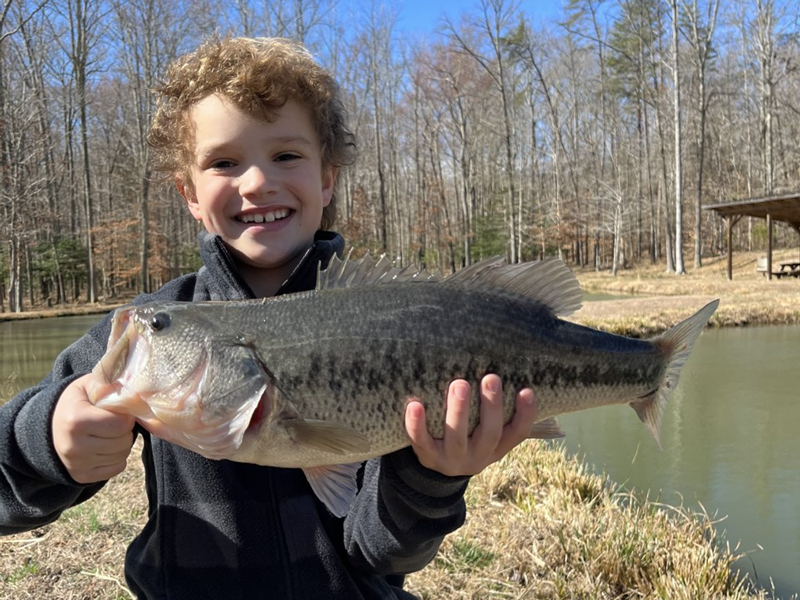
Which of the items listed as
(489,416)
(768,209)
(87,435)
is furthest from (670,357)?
(768,209)

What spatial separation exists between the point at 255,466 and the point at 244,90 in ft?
4.46

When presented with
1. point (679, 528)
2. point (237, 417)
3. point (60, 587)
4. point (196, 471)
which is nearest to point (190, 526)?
point (196, 471)

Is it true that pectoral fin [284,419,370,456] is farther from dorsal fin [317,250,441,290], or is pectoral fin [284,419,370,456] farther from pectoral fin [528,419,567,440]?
pectoral fin [528,419,567,440]

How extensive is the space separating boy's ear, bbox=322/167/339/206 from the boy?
6cm

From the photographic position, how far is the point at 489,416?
1.79 m

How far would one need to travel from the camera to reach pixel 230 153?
87.2 inches

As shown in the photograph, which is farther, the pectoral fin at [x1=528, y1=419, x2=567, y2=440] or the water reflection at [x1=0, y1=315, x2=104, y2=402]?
the water reflection at [x1=0, y1=315, x2=104, y2=402]

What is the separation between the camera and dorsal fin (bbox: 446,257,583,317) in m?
2.00

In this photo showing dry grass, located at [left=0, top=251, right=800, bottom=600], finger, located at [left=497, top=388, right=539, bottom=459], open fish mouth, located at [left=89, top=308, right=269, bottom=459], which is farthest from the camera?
dry grass, located at [left=0, top=251, right=800, bottom=600]

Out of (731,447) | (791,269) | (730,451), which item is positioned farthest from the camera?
(791,269)

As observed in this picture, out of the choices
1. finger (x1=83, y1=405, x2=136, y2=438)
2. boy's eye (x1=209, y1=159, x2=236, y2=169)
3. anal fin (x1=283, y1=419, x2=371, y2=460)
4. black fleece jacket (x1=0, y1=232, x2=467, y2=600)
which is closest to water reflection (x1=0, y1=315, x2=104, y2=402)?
black fleece jacket (x1=0, y1=232, x2=467, y2=600)

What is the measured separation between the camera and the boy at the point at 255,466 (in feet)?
6.17

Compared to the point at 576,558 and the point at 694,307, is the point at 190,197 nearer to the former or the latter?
the point at 576,558

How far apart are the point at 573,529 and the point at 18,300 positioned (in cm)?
2988
